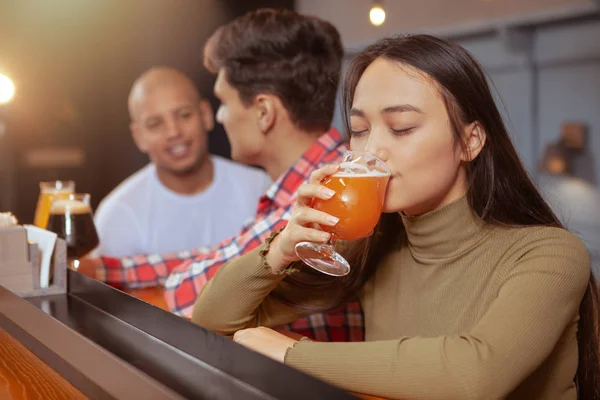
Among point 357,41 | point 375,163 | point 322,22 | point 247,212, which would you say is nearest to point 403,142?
point 375,163

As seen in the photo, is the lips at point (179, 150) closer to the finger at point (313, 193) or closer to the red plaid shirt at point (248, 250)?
the red plaid shirt at point (248, 250)

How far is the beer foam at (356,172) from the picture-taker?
1360 mm

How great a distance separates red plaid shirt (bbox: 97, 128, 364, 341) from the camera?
2.04 metres

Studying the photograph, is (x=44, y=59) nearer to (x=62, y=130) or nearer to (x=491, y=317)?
(x=62, y=130)

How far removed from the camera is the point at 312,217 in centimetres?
140

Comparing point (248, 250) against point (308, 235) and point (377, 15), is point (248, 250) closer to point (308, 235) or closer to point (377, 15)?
point (308, 235)

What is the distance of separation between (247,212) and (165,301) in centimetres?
151

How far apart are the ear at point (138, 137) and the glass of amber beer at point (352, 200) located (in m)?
2.38

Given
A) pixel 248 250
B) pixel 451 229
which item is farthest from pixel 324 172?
pixel 248 250

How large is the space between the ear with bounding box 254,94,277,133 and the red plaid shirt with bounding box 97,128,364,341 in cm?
24

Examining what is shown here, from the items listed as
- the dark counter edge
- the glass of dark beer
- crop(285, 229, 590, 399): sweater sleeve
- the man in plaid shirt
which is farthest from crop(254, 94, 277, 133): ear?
crop(285, 229, 590, 399): sweater sleeve

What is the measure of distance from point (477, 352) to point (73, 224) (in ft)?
4.69

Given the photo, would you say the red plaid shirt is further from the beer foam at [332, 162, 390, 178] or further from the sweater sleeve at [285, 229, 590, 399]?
the sweater sleeve at [285, 229, 590, 399]

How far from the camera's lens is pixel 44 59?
341 cm
